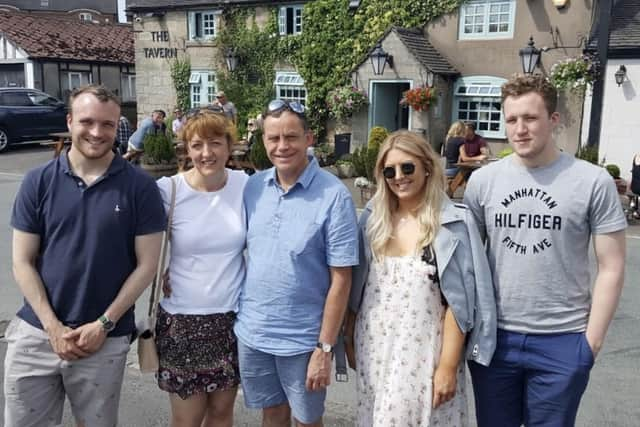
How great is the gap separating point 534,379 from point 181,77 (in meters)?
19.3

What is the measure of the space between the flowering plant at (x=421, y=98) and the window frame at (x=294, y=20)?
4.90m

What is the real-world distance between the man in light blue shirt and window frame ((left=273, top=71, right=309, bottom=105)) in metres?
15.5

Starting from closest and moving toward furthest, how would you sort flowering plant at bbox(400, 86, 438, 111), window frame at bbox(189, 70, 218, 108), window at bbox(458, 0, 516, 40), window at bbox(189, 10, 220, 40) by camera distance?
flowering plant at bbox(400, 86, 438, 111) < window at bbox(458, 0, 516, 40) < window at bbox(189, 10, 220, 40) < window frame at bbox(189, 70, 218, 108)

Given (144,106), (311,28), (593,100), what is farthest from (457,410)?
(144,106)

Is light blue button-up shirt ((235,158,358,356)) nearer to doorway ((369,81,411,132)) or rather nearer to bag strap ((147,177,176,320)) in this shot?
bag strap ((147,177,176,320))

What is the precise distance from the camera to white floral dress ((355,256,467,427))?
2340 millimetres

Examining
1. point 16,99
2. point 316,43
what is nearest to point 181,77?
point 16,99

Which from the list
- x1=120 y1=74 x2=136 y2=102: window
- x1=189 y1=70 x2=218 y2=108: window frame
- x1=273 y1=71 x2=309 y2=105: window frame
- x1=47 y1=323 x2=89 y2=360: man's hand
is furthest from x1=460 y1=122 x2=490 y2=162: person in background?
x1=120 y1=74 x2=136 y2=102: window

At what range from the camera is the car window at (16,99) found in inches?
745

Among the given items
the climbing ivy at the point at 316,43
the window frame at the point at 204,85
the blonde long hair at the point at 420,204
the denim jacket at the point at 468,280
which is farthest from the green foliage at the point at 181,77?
the denim jacket at the point at 468,280

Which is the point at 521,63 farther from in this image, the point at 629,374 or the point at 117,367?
the point at 117,367

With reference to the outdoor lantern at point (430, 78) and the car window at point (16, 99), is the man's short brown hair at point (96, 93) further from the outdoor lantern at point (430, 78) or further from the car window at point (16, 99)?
the car window at point (16, 99)

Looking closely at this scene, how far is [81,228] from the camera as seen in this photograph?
2375 millimetres

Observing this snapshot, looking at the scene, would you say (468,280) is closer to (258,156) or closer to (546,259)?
(546,259)
